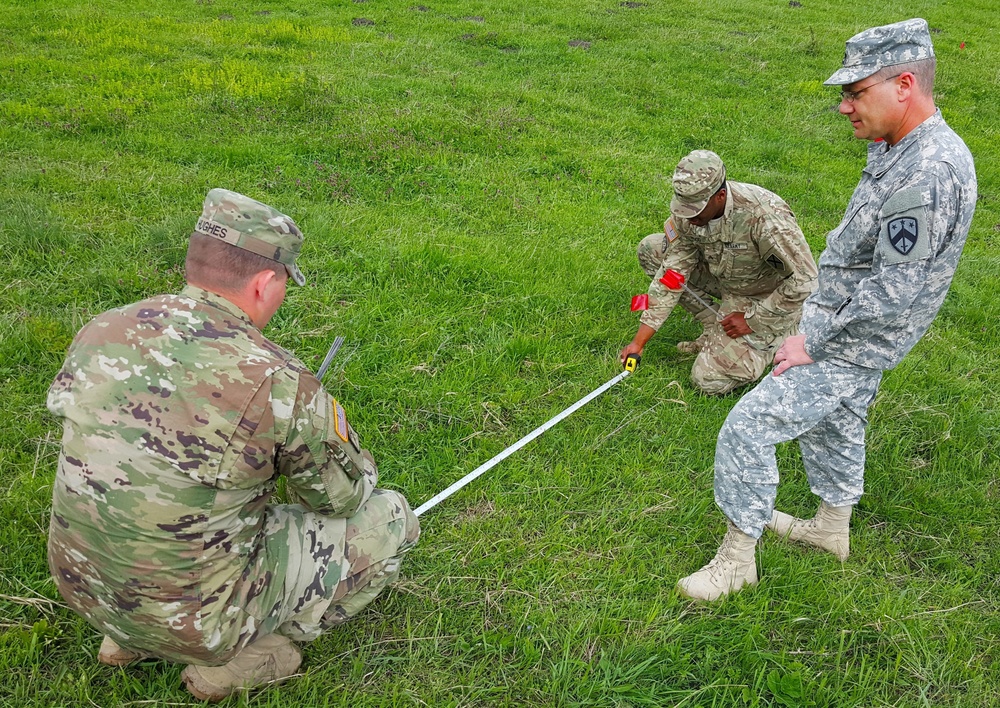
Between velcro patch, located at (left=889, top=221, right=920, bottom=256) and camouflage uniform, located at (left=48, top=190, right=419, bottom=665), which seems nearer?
camouflage uniform, located at (left=48, top=190, right=419, bottom=665)

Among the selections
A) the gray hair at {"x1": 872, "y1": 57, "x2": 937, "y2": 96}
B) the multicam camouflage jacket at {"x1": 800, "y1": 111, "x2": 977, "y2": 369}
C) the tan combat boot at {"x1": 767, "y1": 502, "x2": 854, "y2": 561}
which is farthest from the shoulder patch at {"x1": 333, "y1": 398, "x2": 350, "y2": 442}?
the gray hair at {"x1": 872, "y1": 57, "x2": 937, "y2": 96}

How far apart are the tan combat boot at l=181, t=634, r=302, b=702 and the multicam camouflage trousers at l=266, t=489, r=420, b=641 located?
6 cm

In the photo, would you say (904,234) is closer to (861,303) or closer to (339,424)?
(861,303)

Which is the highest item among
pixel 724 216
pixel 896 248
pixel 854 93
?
pixel 854 93

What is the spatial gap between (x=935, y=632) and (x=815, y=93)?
30.7ft

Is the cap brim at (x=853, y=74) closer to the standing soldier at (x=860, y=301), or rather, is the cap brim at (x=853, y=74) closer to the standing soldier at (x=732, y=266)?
the standing soldier at (x=860, y=301)

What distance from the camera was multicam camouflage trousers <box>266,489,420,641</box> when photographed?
8.53 ft

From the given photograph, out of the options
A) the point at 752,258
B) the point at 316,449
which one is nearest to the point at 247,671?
the point at 316,449

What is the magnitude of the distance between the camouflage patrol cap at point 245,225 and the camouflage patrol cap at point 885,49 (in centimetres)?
205

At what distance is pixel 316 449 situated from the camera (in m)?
2.37

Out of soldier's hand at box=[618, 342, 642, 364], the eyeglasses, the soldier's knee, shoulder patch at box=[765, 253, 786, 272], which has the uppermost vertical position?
the eyeglasses

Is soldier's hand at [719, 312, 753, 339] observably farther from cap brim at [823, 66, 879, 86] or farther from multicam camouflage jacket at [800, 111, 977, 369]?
cap brim at [823, 66, 879, 86]

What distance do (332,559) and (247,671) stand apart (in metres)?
0.49

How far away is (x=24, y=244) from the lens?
4922mm
